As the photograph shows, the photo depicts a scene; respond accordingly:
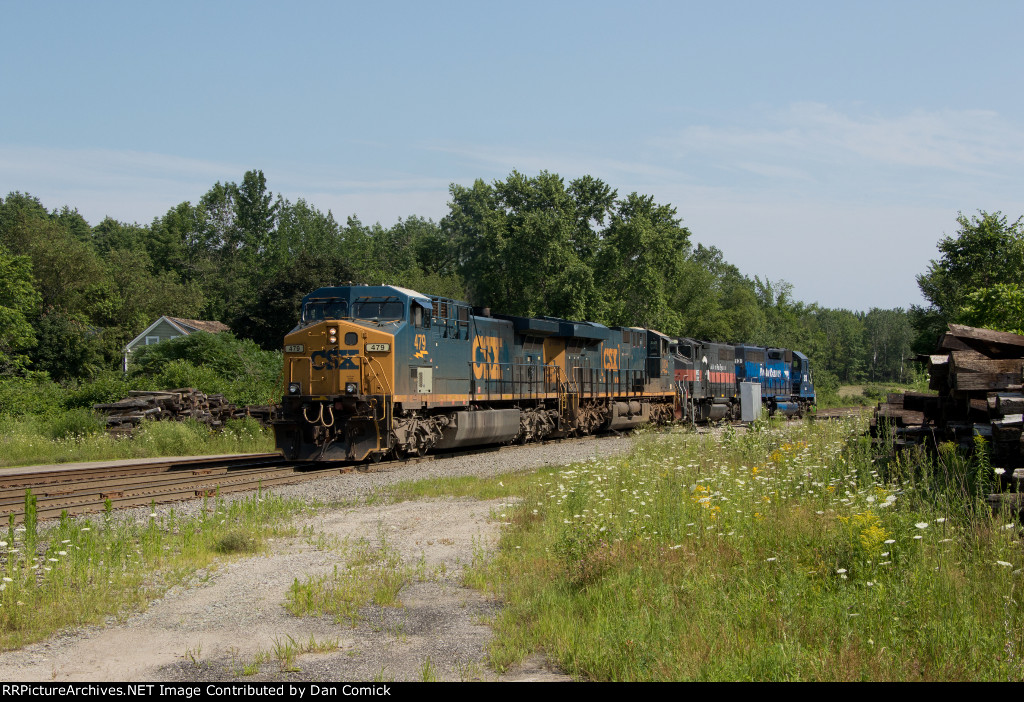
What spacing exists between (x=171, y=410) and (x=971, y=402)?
2131cm

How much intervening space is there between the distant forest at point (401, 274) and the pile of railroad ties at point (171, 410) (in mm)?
12451

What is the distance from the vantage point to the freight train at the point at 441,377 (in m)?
16.7

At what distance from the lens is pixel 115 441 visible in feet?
69.9

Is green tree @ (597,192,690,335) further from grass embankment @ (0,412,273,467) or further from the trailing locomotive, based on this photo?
grass embankment @ (0,412,273,467)

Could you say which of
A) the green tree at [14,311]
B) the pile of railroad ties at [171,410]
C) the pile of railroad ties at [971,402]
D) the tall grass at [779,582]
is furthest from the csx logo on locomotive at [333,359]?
the green tree at [14,311]

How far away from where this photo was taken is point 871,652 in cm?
463

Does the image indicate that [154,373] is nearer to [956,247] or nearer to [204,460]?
[204,460]

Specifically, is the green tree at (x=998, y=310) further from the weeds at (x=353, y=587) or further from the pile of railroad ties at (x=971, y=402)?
the weeds at (x=353, y=587)

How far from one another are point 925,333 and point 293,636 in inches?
1822

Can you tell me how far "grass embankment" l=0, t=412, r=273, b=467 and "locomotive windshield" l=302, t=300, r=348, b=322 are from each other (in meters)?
5.14

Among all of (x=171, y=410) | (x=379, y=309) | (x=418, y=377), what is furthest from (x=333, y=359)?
(x=171, y=410)

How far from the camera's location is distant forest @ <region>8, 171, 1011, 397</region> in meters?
40.4

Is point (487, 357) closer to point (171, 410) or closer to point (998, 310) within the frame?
point (171, 410)
